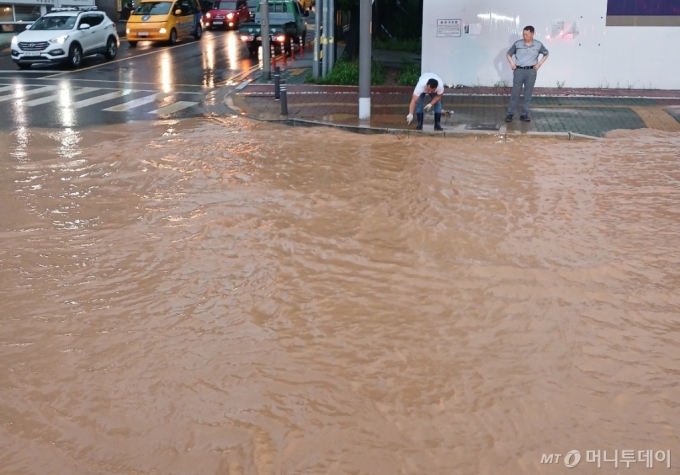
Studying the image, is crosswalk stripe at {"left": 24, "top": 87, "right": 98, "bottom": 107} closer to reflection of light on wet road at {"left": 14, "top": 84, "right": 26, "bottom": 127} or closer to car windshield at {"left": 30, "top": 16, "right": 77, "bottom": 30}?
reflection of light on wet road at {"left": 14, "top": 84, "right": 26, "bottom": 127}

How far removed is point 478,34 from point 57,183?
11325 mm

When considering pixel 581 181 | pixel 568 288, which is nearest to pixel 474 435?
pixel 568 288

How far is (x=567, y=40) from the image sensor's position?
18250 mm

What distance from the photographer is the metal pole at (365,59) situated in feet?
49.0

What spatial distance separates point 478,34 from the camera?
18.6 m

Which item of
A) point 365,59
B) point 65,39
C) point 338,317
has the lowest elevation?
point 338,317

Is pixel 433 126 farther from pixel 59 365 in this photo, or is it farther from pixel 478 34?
pixel 59 365

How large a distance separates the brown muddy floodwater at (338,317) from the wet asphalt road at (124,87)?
191 inches

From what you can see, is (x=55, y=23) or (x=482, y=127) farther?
(x=55, y=23)

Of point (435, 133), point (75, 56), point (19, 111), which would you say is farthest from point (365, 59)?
point (75, 56)

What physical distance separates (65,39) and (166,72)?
3.20 metres

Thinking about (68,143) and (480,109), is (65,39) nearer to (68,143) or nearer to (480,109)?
(68,143)

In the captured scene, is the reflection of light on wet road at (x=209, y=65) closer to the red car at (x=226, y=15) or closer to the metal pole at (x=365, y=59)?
the red car at (x=226, y=15)

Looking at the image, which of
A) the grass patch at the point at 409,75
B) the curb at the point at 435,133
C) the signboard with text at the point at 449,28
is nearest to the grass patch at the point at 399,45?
the grass patch at the point at 409,75
